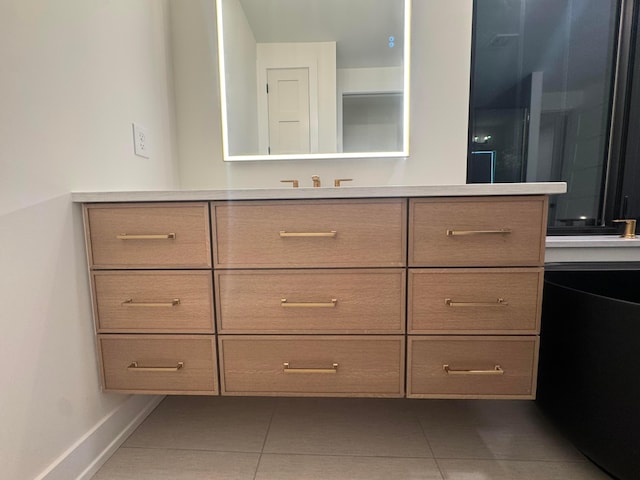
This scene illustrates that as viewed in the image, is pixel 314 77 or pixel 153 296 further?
pixel 314 77

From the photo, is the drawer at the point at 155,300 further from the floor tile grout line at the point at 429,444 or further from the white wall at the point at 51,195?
the floor tile grout line at the point at 429,444

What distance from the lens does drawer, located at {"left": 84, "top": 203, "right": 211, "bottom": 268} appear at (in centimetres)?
92

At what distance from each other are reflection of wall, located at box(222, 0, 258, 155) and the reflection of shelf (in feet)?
1.46

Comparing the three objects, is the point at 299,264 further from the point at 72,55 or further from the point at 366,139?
the point at 72,55

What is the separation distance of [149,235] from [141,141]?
548 mm

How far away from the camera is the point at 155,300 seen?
95cm

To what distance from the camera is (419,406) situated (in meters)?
1.28

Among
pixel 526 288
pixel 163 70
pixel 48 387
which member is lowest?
pixel 48 387

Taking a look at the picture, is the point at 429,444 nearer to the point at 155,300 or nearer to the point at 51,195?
the point at 155,300

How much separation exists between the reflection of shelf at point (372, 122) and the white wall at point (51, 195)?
36.2 inches

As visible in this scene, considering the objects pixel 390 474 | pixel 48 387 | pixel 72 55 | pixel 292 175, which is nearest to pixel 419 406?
pixel 390 474

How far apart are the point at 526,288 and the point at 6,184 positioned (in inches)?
54.6

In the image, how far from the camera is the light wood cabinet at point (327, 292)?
0.89 m

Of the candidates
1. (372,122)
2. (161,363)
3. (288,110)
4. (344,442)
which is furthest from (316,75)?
(344,442)
